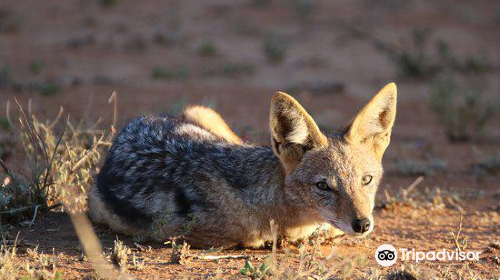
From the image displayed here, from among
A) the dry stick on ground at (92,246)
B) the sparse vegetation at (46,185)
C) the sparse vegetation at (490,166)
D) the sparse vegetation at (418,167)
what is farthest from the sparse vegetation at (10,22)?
the dry stick on ground at (92,246)

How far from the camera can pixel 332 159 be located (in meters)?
5.42

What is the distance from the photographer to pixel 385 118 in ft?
19.0

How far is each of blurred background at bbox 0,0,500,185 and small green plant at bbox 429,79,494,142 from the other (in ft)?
0.07

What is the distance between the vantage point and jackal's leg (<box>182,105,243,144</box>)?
22.6 feet

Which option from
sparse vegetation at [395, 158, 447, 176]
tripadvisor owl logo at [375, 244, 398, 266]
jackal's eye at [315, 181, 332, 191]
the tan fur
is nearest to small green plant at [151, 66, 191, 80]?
sparse vegetation at [395, 158, 447, 176]

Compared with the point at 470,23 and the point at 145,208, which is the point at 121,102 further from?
the point at 470,23

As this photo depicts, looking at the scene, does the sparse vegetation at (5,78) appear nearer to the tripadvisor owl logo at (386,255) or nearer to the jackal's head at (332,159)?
the jackal's head at (332,159)

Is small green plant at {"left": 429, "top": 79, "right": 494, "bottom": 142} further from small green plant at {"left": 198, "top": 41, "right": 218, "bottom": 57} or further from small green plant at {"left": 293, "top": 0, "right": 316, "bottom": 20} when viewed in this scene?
small green plant at {"left": 293, "top": 0, "right": 316, "bottom": 20}

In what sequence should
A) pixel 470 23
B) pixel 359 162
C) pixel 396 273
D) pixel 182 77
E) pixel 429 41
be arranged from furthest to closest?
pixel 470 23 → pixel 429 41 → pixel 182 77 → pixel 359 162 → pixel 396 273

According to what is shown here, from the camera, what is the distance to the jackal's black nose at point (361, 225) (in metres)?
5.07

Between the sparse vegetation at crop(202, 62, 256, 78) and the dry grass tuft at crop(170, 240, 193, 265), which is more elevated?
the dry grass tuft at crop(170, 240, 193, 265)

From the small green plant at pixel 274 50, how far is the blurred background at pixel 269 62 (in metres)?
0.04

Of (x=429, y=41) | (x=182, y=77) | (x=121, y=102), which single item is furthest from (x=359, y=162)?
(x=429, y=41)

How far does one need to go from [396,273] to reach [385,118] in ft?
4.46
